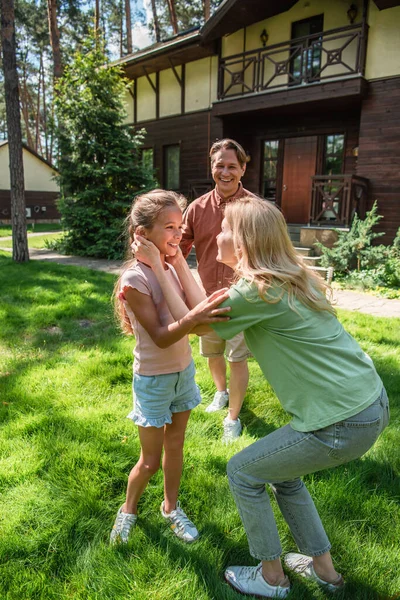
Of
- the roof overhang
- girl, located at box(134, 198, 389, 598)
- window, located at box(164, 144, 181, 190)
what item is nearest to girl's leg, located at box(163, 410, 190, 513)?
girl, located at box(134, 198, 389, 598)

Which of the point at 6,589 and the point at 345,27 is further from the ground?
the point at 345,27

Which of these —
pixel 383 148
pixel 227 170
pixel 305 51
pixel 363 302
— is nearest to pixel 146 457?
pixel 227 170

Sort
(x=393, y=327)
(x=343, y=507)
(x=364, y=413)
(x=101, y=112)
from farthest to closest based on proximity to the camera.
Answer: (x=101, y=112)
(x=393, y=327)
(x=343, y=507)
(x=364, y=413)

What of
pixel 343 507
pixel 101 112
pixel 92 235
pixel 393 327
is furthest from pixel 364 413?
pixel 101 112

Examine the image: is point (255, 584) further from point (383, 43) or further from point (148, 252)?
point (383, 43)

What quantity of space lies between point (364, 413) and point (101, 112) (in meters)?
11.3

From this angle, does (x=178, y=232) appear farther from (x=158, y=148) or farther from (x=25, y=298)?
(x=158, y=148)

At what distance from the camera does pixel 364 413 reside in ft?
4.80

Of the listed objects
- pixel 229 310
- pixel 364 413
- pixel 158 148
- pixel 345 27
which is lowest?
pixel 364 413

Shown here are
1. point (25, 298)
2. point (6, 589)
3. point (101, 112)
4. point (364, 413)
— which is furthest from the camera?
point (101, 112)

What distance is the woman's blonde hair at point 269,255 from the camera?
150 centimetres

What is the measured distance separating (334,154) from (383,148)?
6.89ft

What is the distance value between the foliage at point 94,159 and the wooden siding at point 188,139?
10.1 ft

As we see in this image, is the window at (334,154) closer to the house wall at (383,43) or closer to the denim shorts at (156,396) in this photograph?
the house wall at (383,43)
